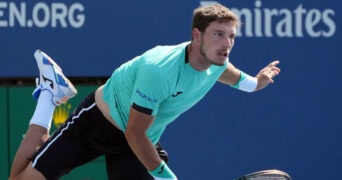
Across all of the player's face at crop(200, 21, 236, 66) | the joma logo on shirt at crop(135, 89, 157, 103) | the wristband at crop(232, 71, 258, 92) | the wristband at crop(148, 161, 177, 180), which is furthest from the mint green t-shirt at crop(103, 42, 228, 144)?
A: the wristband at crop(232, 71, 258, 92)

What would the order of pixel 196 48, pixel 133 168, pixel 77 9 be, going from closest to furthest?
1. pixel 196 48
2. pixel 133 168
3. pixel 77 9

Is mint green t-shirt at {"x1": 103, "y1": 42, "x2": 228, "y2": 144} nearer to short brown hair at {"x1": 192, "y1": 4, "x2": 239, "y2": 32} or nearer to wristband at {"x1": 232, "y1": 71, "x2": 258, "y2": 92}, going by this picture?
short brown hair at {"x1": 192, "y1": 4, "x2": 239, "y2": 32}

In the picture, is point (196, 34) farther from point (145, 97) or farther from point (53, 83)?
point (53, 83)

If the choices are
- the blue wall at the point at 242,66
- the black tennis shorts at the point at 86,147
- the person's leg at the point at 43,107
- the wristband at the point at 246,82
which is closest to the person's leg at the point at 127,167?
the black tennis shorts at the point at 86,147

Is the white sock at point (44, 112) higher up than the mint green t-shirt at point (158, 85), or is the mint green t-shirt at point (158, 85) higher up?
the mint green t-shirt at point (158, 85)

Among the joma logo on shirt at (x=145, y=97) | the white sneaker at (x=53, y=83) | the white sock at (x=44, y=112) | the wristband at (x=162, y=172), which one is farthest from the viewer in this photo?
the white sneaker at (x=53, y=83)

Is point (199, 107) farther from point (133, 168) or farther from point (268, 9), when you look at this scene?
point (133, 168)

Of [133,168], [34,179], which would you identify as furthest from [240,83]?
[34,179]

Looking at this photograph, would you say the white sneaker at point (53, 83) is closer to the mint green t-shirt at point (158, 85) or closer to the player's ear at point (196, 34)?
the mint green t-shirt at point (158, 85)

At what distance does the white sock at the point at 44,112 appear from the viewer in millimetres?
5223

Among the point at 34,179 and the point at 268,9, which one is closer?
the point at 34,179

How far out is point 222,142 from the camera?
6.70 m

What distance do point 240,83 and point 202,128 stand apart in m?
1.58

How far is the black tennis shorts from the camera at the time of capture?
4.85 m
